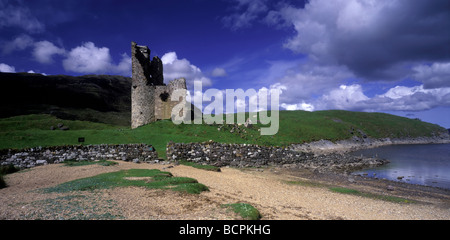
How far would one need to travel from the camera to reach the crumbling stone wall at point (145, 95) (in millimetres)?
38000

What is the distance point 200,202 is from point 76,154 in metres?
17.6

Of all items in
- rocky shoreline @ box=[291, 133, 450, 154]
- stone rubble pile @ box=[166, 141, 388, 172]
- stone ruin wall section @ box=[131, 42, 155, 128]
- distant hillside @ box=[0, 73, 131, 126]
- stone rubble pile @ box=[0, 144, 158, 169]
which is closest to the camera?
stone rubble pile @ box=[0, 144, 158, 169]

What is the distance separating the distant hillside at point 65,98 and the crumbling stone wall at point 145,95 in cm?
4709

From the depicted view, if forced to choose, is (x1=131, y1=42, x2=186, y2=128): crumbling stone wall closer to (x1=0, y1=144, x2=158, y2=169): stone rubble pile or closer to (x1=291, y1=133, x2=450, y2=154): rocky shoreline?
(x1=0, y1=144, x2=158, y2=169): stone rubble pile

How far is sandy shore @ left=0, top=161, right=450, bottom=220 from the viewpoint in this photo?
335 inches

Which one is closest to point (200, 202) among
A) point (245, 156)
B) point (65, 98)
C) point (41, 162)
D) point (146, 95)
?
point (245, 156)

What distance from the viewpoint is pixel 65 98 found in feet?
357

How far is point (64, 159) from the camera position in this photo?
21656mm

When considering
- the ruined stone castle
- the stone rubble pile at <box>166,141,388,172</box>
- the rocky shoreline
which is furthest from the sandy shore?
the rocky shoreline

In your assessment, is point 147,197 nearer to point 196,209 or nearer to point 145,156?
point 196,209

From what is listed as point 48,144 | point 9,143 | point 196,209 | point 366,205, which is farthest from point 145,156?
point 366,205

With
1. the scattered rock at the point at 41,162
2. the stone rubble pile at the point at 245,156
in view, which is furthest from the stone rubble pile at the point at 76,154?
the stone rubble pile at the point at 245,156

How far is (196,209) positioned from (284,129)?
57.5 metres

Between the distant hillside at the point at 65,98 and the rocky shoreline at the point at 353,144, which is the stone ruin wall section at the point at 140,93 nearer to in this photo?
the rocky shoreline at the point at 353,144
